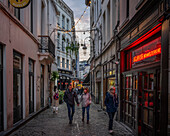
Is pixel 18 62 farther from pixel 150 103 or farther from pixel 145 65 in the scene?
pixel 150 103

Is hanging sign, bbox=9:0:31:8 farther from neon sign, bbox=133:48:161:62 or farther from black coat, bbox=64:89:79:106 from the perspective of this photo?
neon sign, bbox=133:48:161:62

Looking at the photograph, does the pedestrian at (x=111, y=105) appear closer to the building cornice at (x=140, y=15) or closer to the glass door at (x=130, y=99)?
the glass door at (x=130, y=99)

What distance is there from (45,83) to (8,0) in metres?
9.12

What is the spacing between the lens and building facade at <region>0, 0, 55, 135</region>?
22.4 ft

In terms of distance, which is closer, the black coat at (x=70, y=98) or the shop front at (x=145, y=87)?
the shop front at (x=145, y=87)

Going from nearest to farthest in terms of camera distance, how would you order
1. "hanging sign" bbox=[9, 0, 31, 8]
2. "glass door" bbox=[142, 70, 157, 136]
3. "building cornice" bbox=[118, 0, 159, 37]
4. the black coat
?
"glass door" bbox=[142, 70, 157, 136] < "building cornice" bbox=[118, 0, 159, 37] < "hanging sign" bbox=[9, 0, 31, 8] < the black coat

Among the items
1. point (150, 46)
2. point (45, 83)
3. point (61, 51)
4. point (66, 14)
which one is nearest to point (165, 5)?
point (150, 46)

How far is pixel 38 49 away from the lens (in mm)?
12805

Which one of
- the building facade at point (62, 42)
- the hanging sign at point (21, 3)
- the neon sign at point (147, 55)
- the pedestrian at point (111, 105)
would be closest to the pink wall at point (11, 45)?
the hanging sign at point (21, 3)

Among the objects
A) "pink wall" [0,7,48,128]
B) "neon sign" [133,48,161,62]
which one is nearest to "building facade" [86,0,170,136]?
"neon sign" [133,48,161,62]

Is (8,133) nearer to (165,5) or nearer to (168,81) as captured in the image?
(168,81)

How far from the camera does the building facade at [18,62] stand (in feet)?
22.4

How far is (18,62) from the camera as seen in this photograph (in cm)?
898

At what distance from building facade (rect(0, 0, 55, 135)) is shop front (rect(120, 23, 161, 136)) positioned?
15.5 feet
